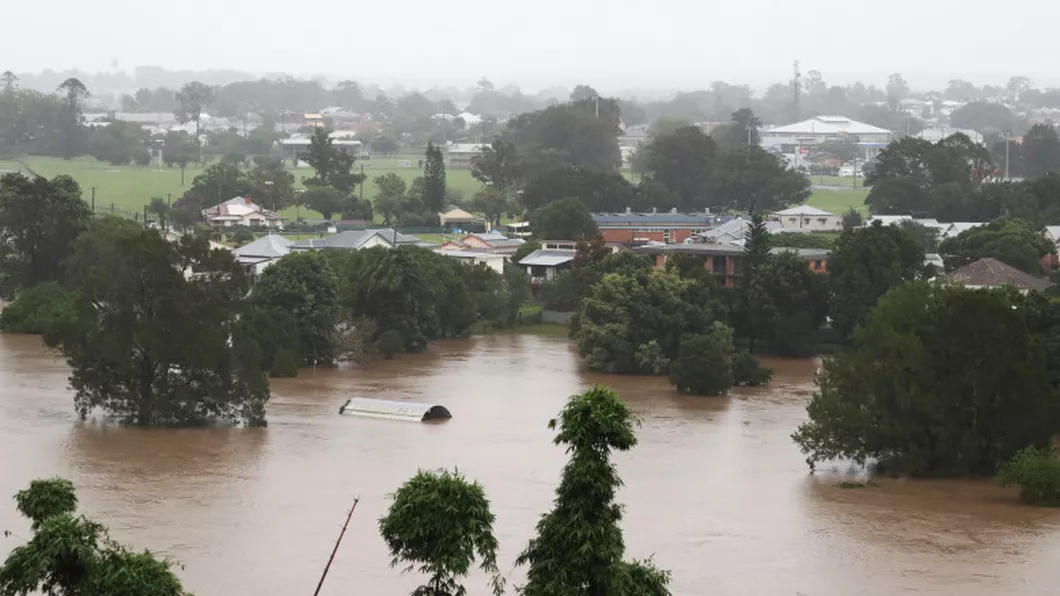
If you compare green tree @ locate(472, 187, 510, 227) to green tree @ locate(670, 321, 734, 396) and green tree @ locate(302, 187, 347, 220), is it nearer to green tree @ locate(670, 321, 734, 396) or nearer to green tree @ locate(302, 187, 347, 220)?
green tree @ locate(302, 187, 347, 220)

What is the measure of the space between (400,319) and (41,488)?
63.8 feet

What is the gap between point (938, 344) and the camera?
65.9 feet

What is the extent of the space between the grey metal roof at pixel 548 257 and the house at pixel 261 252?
5.03m

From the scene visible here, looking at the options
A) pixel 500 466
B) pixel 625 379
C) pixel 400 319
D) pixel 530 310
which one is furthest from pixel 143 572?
pixel 530 310

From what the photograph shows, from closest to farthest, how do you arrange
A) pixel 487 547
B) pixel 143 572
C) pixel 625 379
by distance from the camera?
pixel 143 572, pixel 487 547, pixel 625 379

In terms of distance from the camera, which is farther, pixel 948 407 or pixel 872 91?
pixel 872 91

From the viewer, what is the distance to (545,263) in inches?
1511

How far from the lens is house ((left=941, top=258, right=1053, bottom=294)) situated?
32719 millimetres

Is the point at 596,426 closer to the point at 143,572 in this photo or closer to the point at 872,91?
the point at 143,572

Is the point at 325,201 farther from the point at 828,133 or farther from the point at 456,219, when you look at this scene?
the point at 828,133

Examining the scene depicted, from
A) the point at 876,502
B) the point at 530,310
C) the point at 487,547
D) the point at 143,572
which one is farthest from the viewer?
the point at 530,310

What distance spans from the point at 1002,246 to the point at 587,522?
1058 inches

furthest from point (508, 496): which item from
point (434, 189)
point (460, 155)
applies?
point (460, 155)

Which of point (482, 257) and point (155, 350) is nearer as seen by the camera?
point (155, 350)
